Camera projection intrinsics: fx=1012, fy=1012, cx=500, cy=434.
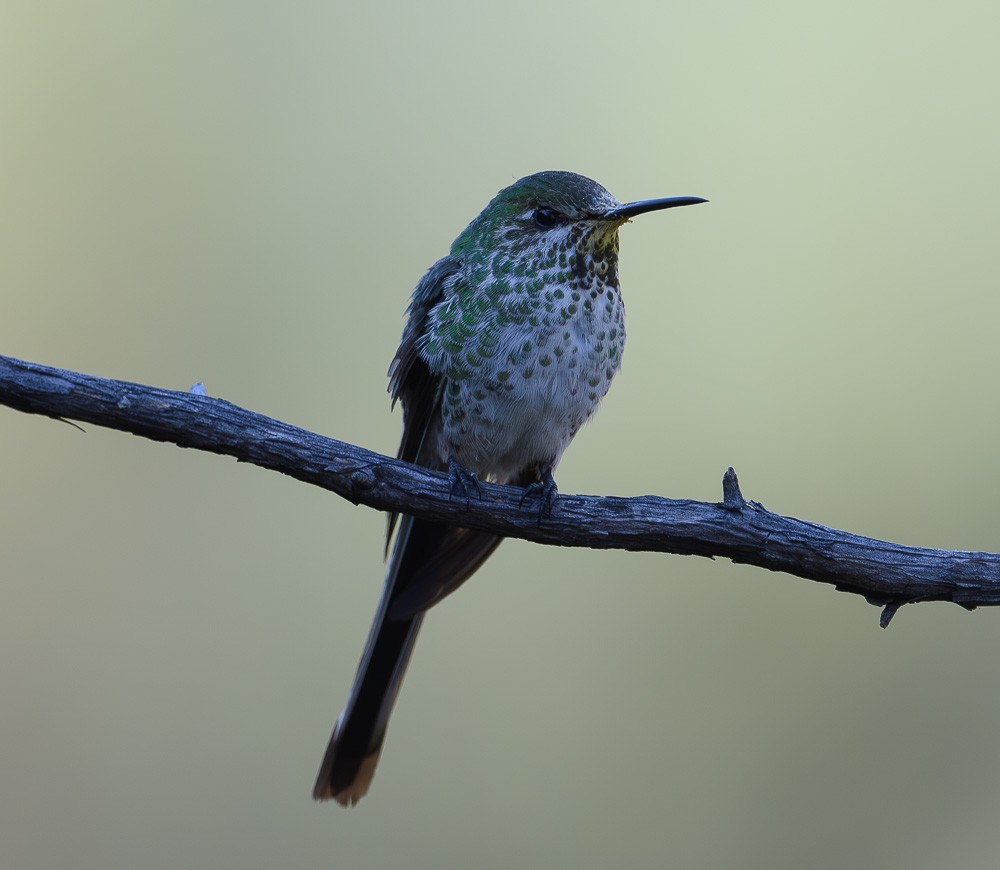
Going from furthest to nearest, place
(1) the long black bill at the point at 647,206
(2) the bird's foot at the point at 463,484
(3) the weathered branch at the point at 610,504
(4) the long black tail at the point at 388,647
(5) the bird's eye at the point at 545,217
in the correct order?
1. (4) the long black tail at the point at 388,647
2. (5) the bird's eye at the point at 545,217
3. (1) the long black bill at the point at 647,206
4. (2) the bird's foot at the point at 463,484
5. (3) the weathered branch at the point at 610,504

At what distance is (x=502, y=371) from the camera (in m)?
3.96

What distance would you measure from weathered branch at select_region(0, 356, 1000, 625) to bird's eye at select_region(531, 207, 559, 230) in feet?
4.48

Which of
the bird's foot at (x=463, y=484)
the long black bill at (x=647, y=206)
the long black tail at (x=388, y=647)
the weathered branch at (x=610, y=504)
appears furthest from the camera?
the long black tail at (x=388, y=647)

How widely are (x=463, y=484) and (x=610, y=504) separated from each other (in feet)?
1.63

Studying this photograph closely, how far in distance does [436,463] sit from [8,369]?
1.92 m

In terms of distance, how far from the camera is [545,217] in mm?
4148

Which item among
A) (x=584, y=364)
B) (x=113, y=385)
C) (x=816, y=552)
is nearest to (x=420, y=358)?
(x=584, y=364)

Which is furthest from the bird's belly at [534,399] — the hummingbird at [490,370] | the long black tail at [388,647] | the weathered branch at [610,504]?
the weathered branch at [610,504]

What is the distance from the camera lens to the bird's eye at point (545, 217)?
412 centimetres

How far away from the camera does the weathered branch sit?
3.00m

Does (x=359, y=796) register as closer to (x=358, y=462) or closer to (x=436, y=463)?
(x=436, y=463)

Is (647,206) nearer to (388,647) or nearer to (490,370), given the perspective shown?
(490,370)

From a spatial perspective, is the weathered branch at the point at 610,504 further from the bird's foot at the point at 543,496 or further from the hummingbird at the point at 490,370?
the hummingbird at the point at 490,370

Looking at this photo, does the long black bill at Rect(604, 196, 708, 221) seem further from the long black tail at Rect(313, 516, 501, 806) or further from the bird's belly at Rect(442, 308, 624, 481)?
the long black tail at Rect(313, 516, 501, 806)
